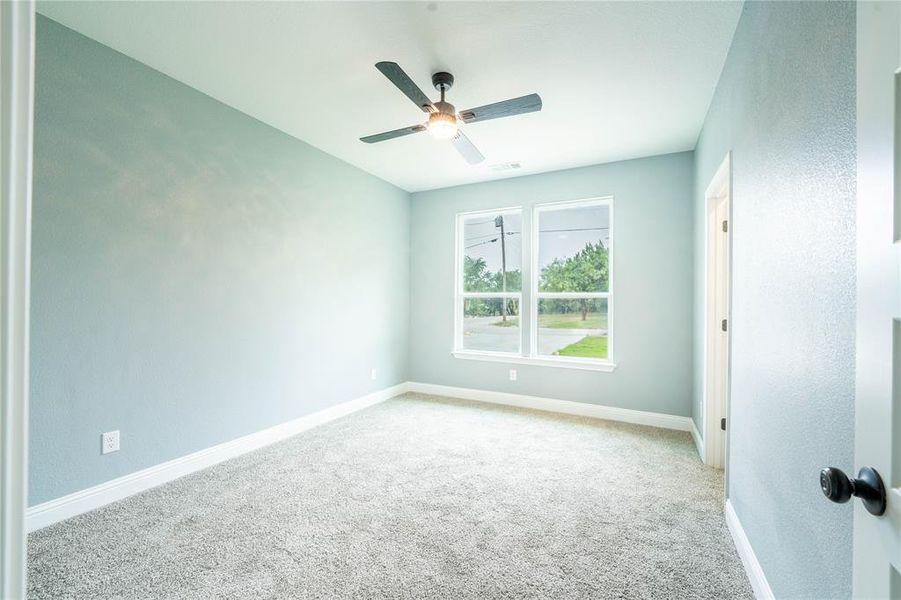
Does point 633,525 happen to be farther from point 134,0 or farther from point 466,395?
point 134,0

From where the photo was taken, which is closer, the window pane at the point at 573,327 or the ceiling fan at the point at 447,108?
the ceiling fan at the point at 447,108

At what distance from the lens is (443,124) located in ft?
8.00

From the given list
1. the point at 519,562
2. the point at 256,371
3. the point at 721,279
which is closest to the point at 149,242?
the point at 256,371

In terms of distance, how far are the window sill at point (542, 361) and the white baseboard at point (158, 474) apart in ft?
5.58

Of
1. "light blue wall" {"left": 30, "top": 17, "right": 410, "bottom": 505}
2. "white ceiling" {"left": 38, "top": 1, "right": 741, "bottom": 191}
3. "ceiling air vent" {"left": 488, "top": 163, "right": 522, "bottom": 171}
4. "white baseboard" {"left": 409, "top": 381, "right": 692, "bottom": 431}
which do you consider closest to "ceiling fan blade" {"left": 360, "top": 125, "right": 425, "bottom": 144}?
"white ceiling" {"left": 38, "top": 1, "right": 741, "bottom": 191}

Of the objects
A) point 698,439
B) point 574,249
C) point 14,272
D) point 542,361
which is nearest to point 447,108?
point 14,272

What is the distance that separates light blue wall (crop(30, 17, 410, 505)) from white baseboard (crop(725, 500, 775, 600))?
3.31 m

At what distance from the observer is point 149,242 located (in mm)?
2621

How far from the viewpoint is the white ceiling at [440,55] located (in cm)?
207

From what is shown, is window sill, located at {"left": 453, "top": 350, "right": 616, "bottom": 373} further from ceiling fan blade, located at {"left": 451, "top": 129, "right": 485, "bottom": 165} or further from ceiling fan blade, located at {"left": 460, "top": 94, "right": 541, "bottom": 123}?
ceiling fan blade, located at {"left": 460, "top": 94, "right": 541, "bottom": 123}

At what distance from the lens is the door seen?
639 mm

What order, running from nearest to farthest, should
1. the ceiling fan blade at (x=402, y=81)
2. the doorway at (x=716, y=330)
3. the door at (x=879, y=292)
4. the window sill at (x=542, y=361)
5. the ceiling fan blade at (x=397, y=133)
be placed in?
1. the door at (x=879, y=292)
2. the ceiling fan blade at (x=402, y=81)
3. the ceiling fan blade at (x=397, y=133)
4. the doorway at (x=716, y=330)
5. the window sill at (x=542, y=361)

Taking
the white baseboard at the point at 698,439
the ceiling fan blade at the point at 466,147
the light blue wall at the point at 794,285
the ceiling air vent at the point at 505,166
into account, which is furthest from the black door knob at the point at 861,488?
the ceiling air vent at the point at 505,166

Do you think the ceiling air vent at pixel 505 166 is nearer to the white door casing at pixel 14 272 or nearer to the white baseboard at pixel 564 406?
the white baseboard at pixel 564 406
